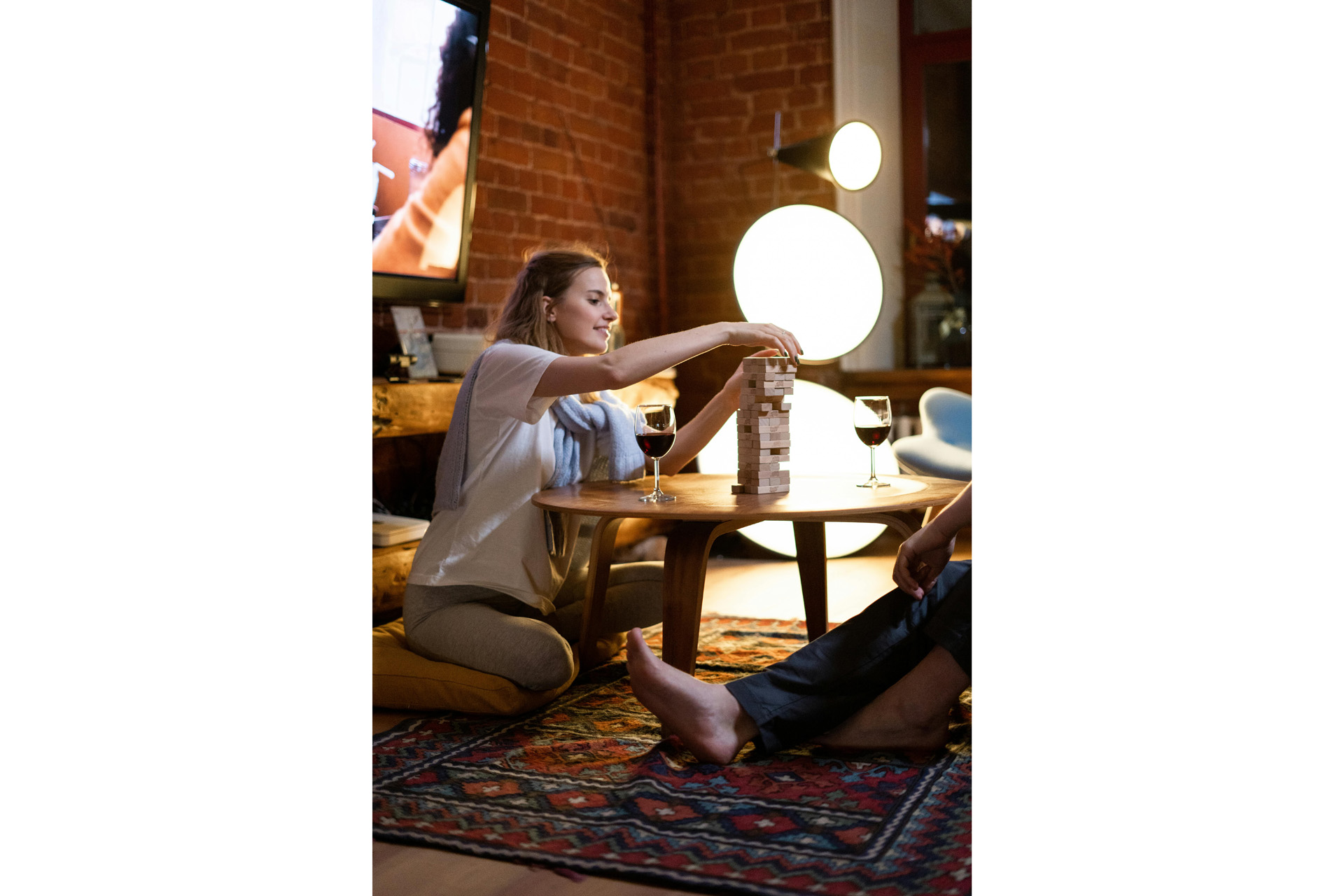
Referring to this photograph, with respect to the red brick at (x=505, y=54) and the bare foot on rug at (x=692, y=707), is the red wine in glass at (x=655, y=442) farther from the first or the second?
the red brick at (x=505, y=54)

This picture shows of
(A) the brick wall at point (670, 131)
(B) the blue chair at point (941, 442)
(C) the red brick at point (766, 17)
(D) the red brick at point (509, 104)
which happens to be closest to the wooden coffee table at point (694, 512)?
(B) the blue chair at point (941, 442)

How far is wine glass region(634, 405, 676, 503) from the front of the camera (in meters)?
1.97

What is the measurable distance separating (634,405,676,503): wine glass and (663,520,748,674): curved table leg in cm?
8

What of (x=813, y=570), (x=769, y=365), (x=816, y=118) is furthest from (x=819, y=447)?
(x=816, y=118)

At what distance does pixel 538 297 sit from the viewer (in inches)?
90.5

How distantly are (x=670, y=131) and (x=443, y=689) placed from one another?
3.21 metres

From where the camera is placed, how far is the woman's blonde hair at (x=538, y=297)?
228 centimetres

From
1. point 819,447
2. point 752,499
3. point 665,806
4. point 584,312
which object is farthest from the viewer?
Result: point 819,447

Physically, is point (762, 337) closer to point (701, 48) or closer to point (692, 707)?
point (692, 707)

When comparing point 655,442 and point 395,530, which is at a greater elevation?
point 655,442
